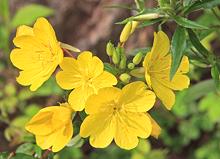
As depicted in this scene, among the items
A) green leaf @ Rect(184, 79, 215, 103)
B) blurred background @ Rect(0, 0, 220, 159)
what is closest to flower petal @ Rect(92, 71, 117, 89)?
green leaf @ Rect(184, 79, 215, 103)

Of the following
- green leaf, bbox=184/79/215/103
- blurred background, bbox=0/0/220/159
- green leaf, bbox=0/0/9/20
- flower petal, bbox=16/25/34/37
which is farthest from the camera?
green leaf, bbox=0/0/9/20

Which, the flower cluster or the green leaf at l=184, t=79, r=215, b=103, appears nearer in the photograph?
the flower cluster

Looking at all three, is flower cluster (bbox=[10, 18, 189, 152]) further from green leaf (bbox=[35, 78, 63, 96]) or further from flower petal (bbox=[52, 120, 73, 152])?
green leaf (bbox=[35, 78, 63, 96])

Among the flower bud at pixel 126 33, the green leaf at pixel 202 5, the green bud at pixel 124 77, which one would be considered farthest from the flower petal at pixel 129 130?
the green leaf at pixel 202 5

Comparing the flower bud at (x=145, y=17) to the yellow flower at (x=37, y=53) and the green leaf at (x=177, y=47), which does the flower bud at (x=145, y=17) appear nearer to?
the green leaf at (x=177, y=47)

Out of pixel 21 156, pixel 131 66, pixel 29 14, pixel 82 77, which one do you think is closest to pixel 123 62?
pixel 131 66

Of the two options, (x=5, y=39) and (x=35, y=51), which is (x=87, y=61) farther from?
(x=5, y=39)
